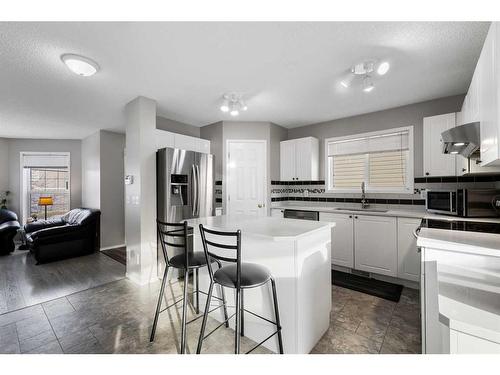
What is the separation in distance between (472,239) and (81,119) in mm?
5136

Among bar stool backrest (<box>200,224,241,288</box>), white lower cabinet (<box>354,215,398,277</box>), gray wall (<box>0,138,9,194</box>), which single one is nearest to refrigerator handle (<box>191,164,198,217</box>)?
bar stool backrest (<box>200,224,241,288</box>)

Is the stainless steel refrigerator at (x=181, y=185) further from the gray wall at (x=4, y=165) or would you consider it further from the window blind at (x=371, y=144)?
the gray wall at (x=4, y=165)

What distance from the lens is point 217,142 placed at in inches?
161

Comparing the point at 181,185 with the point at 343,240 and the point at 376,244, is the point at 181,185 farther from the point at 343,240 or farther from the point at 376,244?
the point at 376,244

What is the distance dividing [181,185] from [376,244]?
2720 millimetres

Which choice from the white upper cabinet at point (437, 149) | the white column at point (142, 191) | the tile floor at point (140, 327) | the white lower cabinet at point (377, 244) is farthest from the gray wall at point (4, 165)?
the white upper cabinet at point (437, 149)

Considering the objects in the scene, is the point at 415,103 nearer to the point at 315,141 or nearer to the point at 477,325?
the point at 315,141

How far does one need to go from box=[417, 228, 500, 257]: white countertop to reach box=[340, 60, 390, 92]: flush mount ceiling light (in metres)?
1.54

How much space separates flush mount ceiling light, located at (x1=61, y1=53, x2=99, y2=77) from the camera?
6.51ft

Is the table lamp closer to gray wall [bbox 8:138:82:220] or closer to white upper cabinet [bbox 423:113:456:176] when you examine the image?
gray wall [bbox 8:138:82:220]

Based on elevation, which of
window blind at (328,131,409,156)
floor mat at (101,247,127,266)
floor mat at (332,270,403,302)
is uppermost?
window blind at (328,131,409,156)

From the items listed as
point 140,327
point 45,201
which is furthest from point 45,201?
point 140,327

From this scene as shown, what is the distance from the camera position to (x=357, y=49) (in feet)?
6.29
